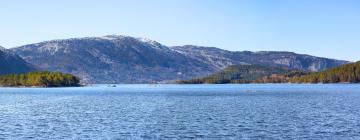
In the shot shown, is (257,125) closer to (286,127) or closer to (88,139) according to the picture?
(286,127)

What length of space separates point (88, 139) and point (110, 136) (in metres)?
3.18

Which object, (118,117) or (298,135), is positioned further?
(118,117)

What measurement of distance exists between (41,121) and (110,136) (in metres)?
24.5

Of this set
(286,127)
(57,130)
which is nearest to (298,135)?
(286,127)

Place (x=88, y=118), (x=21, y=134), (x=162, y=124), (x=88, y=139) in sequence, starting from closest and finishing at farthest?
(x=88, y=139)
(x=21, y=134)
(x=162, y=124)
(x=88, y=118)

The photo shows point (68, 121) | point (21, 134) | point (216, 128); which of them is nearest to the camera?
point (21, 134)

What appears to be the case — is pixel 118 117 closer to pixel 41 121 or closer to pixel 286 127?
pixel 41 121

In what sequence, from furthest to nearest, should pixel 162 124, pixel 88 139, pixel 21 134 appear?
pixel 162 124 → pixel 21 134 → pixel 88 139

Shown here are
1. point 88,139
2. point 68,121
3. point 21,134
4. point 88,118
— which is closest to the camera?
point 88,139

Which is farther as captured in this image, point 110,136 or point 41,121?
point 41,121

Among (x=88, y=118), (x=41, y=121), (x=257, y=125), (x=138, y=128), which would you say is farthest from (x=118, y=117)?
(x=257, y=125)

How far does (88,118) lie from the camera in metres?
94.9

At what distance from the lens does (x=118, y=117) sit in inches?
3802

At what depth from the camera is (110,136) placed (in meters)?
68.4
